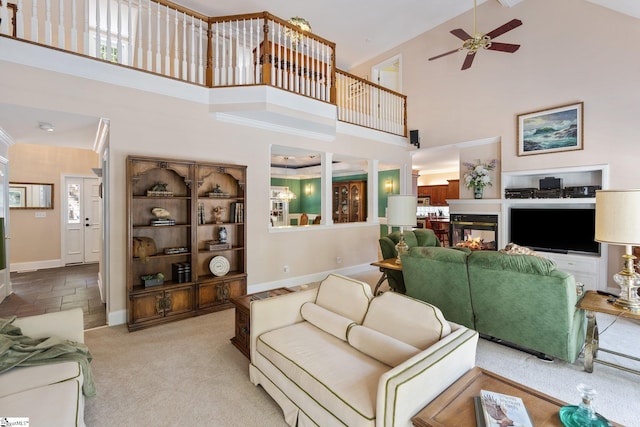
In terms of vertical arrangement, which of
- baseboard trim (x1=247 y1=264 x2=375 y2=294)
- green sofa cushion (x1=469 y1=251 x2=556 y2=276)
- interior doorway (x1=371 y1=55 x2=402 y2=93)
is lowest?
baseboard trim (x1=247 y1=264 x2=375 y2=294)

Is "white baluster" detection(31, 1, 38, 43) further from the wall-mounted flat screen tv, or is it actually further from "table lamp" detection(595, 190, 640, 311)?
the wall-mounted flat screen tv

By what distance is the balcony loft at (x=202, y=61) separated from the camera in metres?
3.01

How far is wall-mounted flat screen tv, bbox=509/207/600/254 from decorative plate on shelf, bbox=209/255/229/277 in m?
5.02

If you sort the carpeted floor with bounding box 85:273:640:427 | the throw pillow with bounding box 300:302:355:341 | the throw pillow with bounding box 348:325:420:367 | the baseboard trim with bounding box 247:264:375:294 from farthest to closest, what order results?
the baseboard trim with bounding box 247:264:375:294 → the throw pillow with bounding box 300:302:355:341 → the carpeted floor with bounding box 85:273:640:427 → the throw pillow with bounding box 348:325:420:367

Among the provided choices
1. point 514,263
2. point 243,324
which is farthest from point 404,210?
point 243,324

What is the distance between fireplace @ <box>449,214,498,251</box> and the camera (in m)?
5.55

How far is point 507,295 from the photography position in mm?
2562

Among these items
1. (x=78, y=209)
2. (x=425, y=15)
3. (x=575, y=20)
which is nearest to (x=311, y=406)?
(x=575, y=20)

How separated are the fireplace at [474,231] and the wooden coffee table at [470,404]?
415 cm

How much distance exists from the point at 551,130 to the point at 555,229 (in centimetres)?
167

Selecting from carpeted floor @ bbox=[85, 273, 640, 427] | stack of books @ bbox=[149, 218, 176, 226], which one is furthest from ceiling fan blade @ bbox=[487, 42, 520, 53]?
stack of books @ bbox=[149, 218, 176, 226]

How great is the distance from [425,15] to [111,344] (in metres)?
7.56

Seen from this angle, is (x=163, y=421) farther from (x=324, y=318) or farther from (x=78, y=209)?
(x=78, y=209)

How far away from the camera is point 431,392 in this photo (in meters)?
1.42
